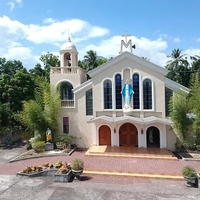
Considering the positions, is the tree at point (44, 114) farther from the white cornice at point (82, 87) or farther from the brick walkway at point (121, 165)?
the brick walkway at point (121, 165)

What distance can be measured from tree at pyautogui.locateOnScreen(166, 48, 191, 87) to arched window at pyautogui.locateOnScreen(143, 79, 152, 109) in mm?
23164

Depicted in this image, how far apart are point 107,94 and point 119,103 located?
1387 millimetres

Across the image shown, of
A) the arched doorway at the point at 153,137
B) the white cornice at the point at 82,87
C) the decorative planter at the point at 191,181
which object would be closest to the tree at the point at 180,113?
the arched doorway at the point at 153,137

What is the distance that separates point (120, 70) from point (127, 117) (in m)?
4.36

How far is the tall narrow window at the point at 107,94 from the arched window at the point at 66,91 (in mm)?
3486

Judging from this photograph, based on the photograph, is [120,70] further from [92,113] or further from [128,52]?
[92,113]

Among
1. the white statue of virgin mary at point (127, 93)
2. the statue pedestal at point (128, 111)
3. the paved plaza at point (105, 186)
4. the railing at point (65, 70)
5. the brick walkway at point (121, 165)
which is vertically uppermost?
the railing at point (65, 70)

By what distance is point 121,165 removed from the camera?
15.8 m

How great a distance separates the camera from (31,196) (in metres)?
11.1

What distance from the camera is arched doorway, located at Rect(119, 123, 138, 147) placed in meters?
20.3

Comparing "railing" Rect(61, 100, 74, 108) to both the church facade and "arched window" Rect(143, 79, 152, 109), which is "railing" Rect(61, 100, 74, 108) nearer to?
the church facade

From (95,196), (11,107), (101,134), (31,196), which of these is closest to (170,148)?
(101,134)

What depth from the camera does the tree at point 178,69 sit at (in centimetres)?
4100

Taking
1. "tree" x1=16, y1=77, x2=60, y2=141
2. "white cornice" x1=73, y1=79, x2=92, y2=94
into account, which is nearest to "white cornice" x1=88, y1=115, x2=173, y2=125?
"white cornice" x1=73, y1=79, x2=92, y2=94
